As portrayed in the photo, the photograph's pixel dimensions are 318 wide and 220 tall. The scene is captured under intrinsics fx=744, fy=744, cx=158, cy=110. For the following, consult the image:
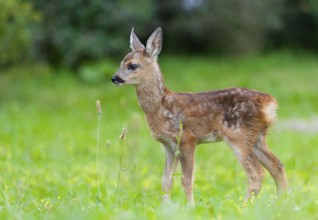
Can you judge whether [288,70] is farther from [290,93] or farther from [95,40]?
[95,40]

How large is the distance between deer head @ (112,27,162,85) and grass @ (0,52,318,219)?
1.24ft

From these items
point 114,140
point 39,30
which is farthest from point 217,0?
point 114,140

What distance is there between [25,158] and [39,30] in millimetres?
12711

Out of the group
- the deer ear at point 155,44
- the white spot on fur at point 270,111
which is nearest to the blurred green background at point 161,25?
the deer ear at point 155,44

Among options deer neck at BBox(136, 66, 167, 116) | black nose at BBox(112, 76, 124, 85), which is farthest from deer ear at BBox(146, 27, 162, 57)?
black nose at BBox(112, 76, 124, 85)

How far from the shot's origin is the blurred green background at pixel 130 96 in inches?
266

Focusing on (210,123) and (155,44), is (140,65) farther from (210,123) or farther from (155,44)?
(210,123)

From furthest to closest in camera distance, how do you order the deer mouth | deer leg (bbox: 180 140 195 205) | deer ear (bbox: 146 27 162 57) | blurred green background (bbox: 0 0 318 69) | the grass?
blurred green background (bbox: 0 0 318 69) → deer ear (bbox: 146 27 162 57) → the deer mouth → deer leg (bbox: 180 140 195 205) → the grass

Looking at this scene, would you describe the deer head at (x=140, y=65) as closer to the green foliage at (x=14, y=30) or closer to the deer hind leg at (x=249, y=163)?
the deer hind leg at (x=249, y=163)

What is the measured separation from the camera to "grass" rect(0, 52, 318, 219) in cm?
589

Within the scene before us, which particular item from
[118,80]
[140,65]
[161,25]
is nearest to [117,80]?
[118,80]

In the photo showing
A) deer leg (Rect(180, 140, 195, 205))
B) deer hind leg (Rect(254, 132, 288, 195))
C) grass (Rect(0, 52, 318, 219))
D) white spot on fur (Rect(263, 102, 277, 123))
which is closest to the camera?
grass (Rect(0, 52, 318, 219))

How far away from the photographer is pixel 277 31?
30656 mm

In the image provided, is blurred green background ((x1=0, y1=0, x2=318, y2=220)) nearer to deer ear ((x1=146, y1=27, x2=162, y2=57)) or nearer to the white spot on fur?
deer ear ((x1=146, y1=27, x2=162, y2=57))
